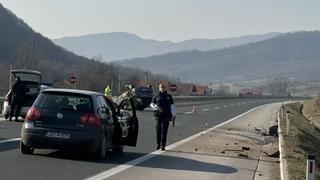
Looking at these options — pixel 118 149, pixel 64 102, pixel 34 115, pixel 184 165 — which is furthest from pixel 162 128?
pixel 34 115

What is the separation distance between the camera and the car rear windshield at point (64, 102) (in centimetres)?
1452

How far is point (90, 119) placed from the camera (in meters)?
14.4

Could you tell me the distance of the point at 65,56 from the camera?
14000 centimetres

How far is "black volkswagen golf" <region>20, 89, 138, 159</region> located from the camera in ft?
46.7

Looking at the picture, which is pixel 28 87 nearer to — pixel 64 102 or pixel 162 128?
pixel 162 128

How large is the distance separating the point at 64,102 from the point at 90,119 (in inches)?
27.8

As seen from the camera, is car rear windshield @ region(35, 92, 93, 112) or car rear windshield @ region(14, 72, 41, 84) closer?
car rear windshield @ region(35, 92, 93, 112)

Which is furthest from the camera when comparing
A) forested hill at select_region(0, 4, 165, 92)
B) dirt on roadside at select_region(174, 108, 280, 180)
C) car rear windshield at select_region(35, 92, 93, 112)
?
forested hill at select_region(0, 4, 165, 92)

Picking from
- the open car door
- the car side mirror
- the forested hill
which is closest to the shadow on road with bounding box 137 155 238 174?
the open car door

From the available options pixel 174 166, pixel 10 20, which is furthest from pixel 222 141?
pixel 10 20

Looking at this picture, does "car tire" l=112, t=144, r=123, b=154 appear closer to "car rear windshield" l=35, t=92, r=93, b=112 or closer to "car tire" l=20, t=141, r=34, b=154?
"car rear windshield" l=35, t=92, r=93, b=112

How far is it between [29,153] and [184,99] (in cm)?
5592

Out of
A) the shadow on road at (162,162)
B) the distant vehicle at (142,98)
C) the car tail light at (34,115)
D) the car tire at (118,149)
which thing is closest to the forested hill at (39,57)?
the distant vehicle at (142,98)

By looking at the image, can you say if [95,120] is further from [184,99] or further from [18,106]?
[184,99]
